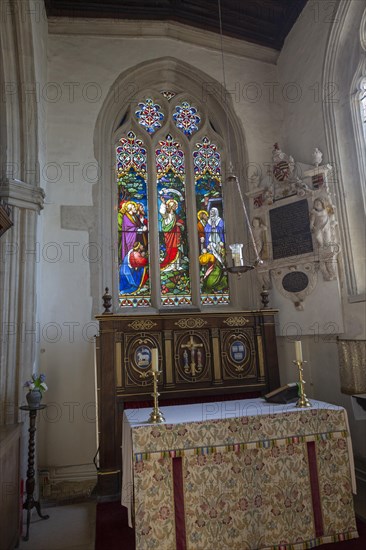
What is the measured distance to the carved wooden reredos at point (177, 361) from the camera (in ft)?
13.5

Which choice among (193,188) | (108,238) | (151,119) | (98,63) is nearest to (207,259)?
(193,188)

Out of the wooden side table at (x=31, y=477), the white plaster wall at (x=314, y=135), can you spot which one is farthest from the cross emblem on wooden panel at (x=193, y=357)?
the wooden side table at (x=31, y=477)

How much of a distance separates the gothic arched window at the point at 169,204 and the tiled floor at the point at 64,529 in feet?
8.30

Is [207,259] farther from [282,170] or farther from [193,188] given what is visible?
[282,170]

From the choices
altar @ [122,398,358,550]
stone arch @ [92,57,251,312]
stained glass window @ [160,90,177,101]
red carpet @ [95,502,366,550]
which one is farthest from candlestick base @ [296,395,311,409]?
stained glass window @ [160,90,177,101]

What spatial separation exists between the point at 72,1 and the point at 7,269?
406 centimetres

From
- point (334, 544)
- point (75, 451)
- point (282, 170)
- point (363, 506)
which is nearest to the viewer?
point (334, 544)

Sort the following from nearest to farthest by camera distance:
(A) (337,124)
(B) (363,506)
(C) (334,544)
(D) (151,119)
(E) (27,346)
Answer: (C) (334,544) < (B) (363,506) < (E) (27,346) < (A) (337,124) < (D) (151,119)

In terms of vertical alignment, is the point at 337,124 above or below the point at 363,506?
above

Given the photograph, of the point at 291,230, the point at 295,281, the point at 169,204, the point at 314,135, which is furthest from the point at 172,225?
the point at 314,135

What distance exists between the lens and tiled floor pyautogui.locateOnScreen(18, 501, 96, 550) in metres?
3.26

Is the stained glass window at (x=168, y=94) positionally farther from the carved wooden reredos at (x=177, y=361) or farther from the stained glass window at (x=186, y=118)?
the carved wooden reredos at (x=177, y=361)

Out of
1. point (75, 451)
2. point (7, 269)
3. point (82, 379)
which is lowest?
point (75, 451)

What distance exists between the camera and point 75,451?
4793 mm
